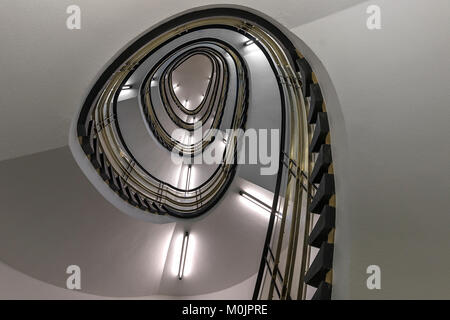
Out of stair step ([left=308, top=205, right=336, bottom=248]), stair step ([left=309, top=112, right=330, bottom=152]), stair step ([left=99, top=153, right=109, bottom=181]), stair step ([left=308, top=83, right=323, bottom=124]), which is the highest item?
stair step ([left=99, top=153, right=109, bottom=181])

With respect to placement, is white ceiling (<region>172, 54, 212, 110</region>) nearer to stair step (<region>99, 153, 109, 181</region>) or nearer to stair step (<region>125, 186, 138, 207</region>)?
stair step (<region>125, 186, 138, 207</region>)

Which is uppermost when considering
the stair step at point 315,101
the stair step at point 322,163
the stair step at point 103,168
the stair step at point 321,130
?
the stair step at point 103,168

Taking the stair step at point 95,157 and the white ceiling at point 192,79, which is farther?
the white ceiling at point 192,79

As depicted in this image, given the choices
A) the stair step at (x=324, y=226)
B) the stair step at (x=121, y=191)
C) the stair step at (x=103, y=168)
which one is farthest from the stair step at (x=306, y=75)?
the stair step at (x=121, y=191)

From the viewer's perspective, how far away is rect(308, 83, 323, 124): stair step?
6.66 ft

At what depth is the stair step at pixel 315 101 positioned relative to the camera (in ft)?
6.66

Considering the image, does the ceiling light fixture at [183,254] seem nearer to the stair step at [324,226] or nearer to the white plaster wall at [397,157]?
the stair step at [324,226]

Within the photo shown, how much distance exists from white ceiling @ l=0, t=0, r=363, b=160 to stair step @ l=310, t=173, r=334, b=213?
1065 millimetres

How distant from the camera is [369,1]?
178 centimetres

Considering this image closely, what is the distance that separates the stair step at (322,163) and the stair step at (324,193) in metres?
0.06

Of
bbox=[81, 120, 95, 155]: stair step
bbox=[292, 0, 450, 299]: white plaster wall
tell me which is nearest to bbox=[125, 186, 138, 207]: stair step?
bbox=[81, 120, 95, 155]: stair step

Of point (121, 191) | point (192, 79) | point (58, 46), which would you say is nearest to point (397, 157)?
point (58, 46)

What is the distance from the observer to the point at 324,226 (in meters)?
1.73

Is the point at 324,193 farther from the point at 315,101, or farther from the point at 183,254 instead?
the point at 183,254
